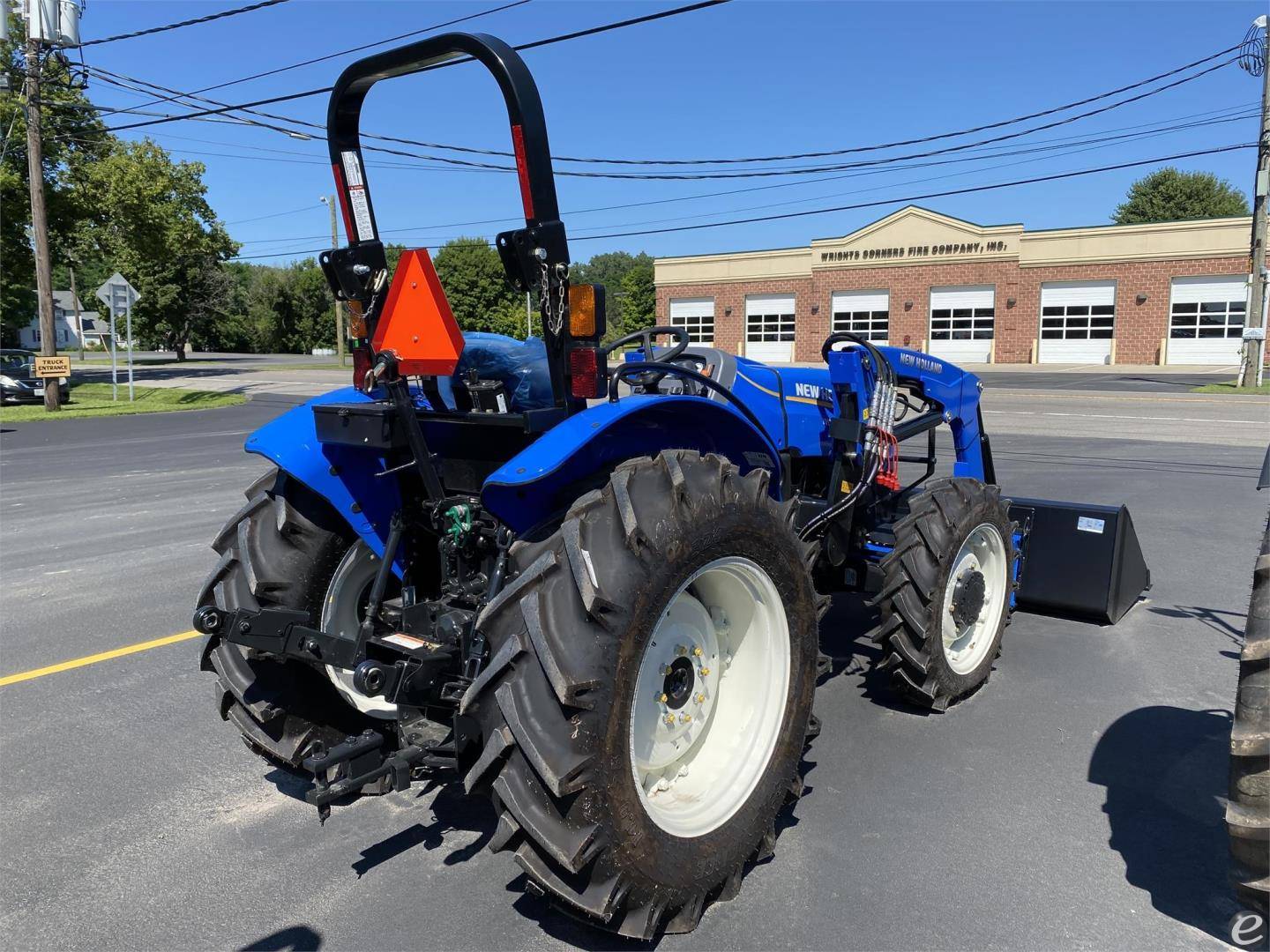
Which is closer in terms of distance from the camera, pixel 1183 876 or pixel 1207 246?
pixel 1183 876

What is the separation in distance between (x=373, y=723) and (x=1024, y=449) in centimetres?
1296

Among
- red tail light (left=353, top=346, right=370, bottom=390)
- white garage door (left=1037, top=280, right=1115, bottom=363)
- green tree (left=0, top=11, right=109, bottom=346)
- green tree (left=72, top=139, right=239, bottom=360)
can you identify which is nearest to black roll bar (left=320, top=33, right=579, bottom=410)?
red tail light (left=353, top=346, right=370, bottom=390)

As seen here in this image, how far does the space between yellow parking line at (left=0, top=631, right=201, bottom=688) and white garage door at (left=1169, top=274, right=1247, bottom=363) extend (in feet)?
141

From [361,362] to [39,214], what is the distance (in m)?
23.6

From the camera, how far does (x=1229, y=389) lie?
25766 mm

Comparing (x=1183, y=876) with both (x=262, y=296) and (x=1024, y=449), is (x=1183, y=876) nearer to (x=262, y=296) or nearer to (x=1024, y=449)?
(x=1024, y=449)

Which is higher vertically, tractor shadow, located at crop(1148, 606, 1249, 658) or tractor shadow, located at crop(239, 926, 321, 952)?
tractor shadow, located at crop(1148, 606, 1249, 658)

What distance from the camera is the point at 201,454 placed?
47.6 ft

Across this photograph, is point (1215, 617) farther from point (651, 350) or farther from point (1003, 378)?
point (1003, 378)

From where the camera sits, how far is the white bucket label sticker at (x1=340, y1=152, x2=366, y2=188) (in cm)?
300

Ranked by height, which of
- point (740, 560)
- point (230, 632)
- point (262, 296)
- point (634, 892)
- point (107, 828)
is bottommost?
point (107, 828)

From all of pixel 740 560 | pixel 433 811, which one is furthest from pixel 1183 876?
pixel 433 811

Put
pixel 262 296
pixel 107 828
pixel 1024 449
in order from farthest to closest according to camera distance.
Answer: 1. pixel 262 296
2. pixel 1024 449
3. pixel 107 828

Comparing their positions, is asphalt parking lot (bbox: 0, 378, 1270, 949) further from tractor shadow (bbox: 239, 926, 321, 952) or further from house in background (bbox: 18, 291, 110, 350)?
house in background (bbox: 18, 291, 110, 350)
